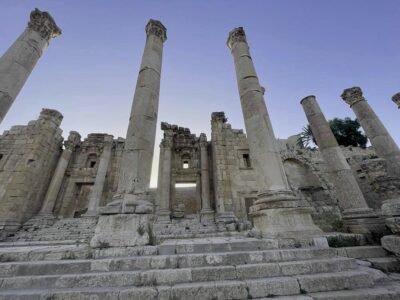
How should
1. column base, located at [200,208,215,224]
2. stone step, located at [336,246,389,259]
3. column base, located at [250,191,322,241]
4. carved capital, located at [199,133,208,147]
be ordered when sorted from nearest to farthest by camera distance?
column base, located at [250,191,322,241], stone step, located at [336,246,389,259], column base, located at [200,208,215,224], carved capital, located at [199,133,208,147]

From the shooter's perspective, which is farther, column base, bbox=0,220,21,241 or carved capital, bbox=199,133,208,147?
carved capital, bbox=199,133,208,147

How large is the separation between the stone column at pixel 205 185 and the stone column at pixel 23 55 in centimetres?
1097

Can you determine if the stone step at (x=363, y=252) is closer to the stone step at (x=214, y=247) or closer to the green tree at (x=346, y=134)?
the stone step at (x=214, y=247)

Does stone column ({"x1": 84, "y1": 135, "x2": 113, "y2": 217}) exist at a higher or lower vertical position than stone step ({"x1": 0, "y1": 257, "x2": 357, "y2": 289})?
higher

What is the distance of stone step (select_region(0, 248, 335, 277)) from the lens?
9.07ft

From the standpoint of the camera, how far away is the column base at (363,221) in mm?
5762

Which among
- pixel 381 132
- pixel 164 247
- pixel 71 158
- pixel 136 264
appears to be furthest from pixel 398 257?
pixel 71 158

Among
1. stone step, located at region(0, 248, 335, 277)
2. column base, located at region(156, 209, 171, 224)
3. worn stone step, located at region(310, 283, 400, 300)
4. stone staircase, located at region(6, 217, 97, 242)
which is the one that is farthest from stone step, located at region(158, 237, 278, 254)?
column base, located at region(156, 209, 171, 224)

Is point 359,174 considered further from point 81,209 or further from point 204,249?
point 81,209

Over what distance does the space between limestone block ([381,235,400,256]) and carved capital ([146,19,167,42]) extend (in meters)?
9.13

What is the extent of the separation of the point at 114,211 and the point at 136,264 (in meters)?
1.29

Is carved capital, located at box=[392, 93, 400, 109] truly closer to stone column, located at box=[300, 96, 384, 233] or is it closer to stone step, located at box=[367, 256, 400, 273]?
stone column, located at box=[300, 96, 384, 233]

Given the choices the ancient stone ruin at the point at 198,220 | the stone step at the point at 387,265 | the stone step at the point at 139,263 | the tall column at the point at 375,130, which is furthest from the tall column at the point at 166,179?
the tall column at the point at 375,130

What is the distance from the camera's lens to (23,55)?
19.5 ft
